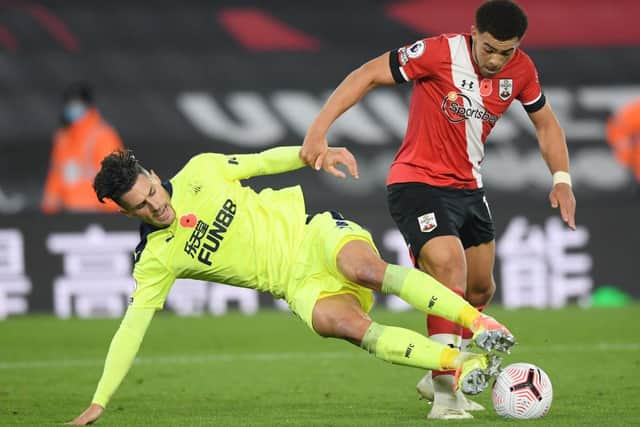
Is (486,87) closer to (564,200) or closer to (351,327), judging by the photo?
(564,200)

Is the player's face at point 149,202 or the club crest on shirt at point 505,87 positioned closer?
the player's face at point 149,202

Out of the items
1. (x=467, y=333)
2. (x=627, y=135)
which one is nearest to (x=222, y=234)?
(x=467, y=333)

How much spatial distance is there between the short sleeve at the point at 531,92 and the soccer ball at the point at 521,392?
178 centimetres

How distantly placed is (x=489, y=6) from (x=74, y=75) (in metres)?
8.70

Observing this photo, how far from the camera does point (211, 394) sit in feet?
28.4

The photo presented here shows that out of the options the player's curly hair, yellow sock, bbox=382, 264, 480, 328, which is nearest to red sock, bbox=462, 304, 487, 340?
yellow sock, bbox=382, 264, 480, 328

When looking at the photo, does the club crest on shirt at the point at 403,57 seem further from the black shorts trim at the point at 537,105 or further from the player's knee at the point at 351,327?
the player's knee at the point at 351,327

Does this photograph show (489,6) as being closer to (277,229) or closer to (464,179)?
(464,179)

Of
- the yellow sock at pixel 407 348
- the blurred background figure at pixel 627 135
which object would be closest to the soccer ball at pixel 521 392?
the yellow sock at pixel 407 348

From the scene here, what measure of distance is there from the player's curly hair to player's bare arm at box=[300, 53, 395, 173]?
96cm

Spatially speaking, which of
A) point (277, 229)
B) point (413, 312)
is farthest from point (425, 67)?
point (413, 312)

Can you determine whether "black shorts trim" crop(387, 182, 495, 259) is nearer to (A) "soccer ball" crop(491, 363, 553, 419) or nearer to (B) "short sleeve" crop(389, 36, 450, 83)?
(B) "short sleeve" crop(389, 36, 450, 83)

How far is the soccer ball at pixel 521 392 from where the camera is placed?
6.61m

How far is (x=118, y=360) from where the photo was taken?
22.4ft
